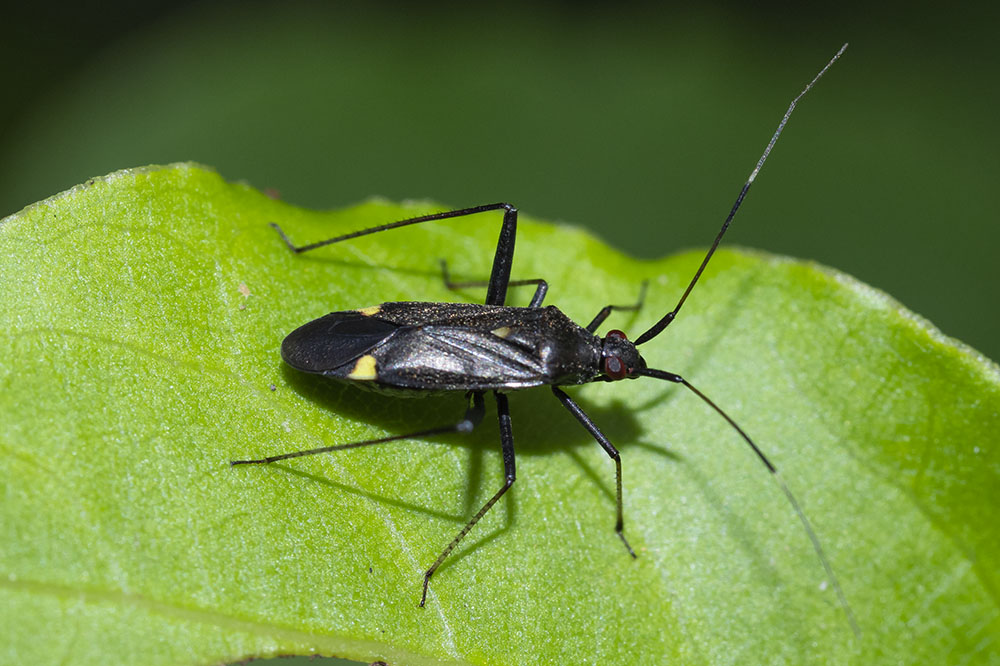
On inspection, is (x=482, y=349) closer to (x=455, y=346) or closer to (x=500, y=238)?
(x=455, y=346)

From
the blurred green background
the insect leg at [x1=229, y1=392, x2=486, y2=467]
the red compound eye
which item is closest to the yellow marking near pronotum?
the insect leg at [x1=229, y1=392, x2=486, y2=467]

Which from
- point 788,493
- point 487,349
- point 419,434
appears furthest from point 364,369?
point 788,493

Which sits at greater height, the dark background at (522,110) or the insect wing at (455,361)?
the dark background at (522,110)

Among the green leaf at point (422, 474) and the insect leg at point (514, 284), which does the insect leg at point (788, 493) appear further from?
the insect leg at point (514, 284)

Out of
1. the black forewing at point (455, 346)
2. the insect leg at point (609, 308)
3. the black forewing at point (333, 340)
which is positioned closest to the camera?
the black forewing at point (333, 340)

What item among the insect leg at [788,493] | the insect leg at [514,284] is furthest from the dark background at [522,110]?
the insect leg at [788,493]

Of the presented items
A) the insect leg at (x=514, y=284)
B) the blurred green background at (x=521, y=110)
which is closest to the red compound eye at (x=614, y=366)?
the insect leg at (x=514, y=284)

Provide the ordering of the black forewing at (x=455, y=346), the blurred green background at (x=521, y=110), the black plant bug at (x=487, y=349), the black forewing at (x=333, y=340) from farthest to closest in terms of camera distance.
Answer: the blurred green background at (x=521, y=110), the black forewing at (x=455, y=346), the black plant bug at (x=487, y=349), the black forewing at (x=333, y=340)

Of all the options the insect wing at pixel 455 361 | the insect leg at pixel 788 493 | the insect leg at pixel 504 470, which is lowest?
the insect leg at pixel 504 470

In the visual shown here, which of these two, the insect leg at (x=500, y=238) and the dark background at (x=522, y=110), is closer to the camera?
the insect leg at (x=500, y=238)
